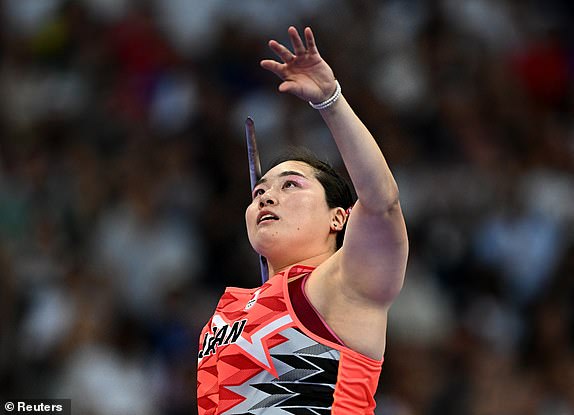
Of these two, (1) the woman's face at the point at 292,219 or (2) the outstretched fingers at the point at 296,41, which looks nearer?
(2) the outstretched fingers at the point at 296,41

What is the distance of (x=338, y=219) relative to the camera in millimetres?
4141

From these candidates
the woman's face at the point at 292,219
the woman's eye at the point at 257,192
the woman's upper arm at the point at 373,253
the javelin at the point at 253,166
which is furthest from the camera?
the javelin at the point at 253,166

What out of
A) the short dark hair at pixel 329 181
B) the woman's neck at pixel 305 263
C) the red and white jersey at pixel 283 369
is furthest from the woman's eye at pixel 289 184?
the red and white jersey at pixel 283 369

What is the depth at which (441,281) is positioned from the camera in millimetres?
7914

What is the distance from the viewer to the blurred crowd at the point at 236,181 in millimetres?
7469

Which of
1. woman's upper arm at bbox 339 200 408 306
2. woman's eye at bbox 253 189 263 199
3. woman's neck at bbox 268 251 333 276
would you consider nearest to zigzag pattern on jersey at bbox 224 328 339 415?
woman's upper arm at bbox 339 200 408 306

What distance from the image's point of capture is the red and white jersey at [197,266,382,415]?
3590 millimetres

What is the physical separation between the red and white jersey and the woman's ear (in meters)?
0.37

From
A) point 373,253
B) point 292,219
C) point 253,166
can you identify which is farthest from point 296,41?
point 253,166

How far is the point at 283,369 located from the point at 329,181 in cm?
92

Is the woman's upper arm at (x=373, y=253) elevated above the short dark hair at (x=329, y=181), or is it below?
below

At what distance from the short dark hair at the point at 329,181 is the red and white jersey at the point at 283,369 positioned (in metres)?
0.46

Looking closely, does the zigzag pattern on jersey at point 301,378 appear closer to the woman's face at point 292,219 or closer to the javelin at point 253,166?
the woman's face at point 292,219

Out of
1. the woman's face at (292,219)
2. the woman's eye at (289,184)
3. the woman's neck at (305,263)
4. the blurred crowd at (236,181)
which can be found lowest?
the woman's neck at (305,263)
